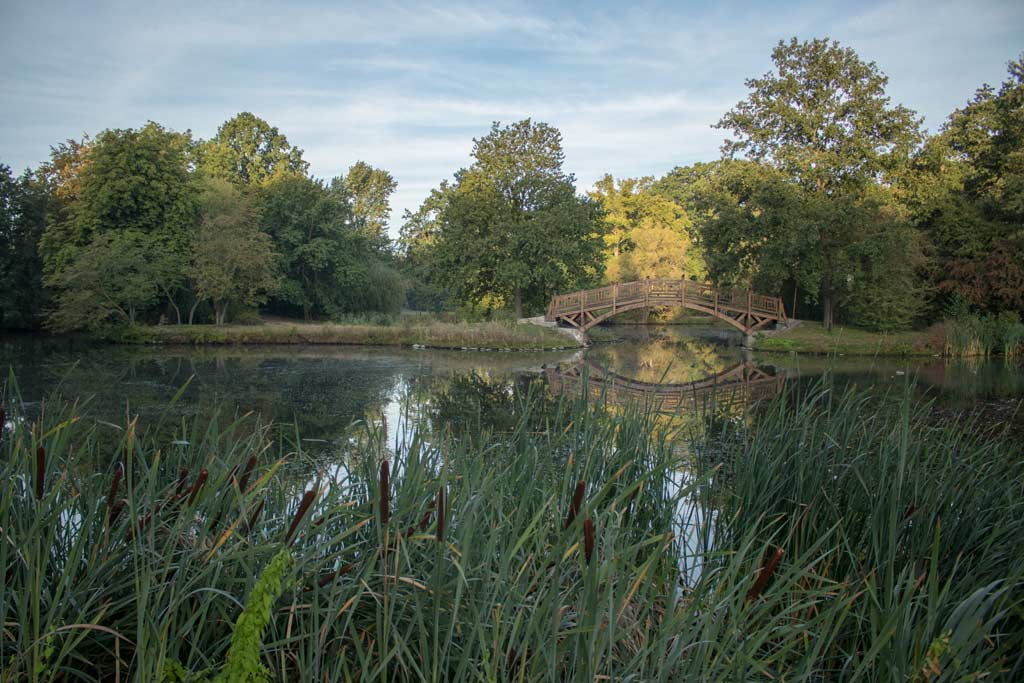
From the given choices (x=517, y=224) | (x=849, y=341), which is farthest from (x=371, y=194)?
(x=849, y=341)

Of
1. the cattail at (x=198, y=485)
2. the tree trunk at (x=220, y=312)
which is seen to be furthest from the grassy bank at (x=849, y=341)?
the cattail at (x=198, y=485)

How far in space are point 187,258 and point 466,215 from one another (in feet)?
35.8

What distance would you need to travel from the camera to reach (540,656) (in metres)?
2.11

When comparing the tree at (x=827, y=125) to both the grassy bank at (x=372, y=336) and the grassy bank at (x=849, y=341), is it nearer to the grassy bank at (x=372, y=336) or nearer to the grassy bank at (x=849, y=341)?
the grassy bank at (x=849, y=341)

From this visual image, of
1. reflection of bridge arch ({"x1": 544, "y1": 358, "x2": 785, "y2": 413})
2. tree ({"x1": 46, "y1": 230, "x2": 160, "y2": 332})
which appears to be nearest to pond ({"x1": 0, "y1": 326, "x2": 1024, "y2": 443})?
reflection of bridge arch ({"x1": 544, "y1": 358, "x2": 785, "y2": 413})

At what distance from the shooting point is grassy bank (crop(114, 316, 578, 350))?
80.9 ft

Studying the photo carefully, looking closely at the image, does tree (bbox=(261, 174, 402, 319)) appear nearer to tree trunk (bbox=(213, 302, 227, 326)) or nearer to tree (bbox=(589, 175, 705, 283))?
tree trunk (bbox=(213, 302, 227, 326))

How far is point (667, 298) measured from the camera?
28.4m

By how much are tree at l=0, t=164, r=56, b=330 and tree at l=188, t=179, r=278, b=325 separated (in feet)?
18.4

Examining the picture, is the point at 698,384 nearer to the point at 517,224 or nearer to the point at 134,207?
the point at 517,224

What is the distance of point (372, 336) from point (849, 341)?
1623 centimetres

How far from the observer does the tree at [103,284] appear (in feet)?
76.1

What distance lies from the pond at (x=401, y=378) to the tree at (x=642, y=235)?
1505 centimetres

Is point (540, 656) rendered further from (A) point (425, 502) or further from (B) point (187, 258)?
(B) point (187, 258)
